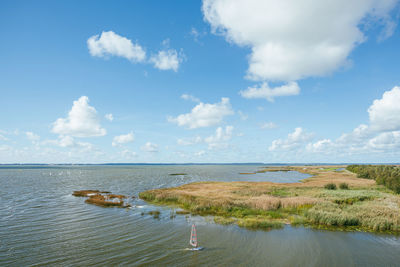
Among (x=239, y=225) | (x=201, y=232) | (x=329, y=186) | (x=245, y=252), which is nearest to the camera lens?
(x=245, y=252)

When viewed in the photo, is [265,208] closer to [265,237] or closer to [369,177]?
[265,237]

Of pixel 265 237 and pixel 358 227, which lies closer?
pixel 265 237

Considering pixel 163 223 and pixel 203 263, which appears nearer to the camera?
pixel 203 263

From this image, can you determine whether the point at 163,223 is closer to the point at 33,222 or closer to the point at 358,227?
the point at 33,222

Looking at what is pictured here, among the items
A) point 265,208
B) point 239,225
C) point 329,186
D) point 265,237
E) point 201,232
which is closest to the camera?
point 265,237

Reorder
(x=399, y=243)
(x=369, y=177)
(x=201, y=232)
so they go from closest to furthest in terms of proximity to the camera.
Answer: (x=399, y=243)
(x=201, y=232)
(x=369, y=177)

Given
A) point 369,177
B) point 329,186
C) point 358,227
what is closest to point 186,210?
point 358,227

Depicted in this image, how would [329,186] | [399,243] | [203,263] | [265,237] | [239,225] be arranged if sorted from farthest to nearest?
[329,186]
[239,225]
[265,237]
[399,243]
[203,263]

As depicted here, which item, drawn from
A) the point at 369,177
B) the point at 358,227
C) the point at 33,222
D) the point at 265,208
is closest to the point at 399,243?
the point at 358,227
